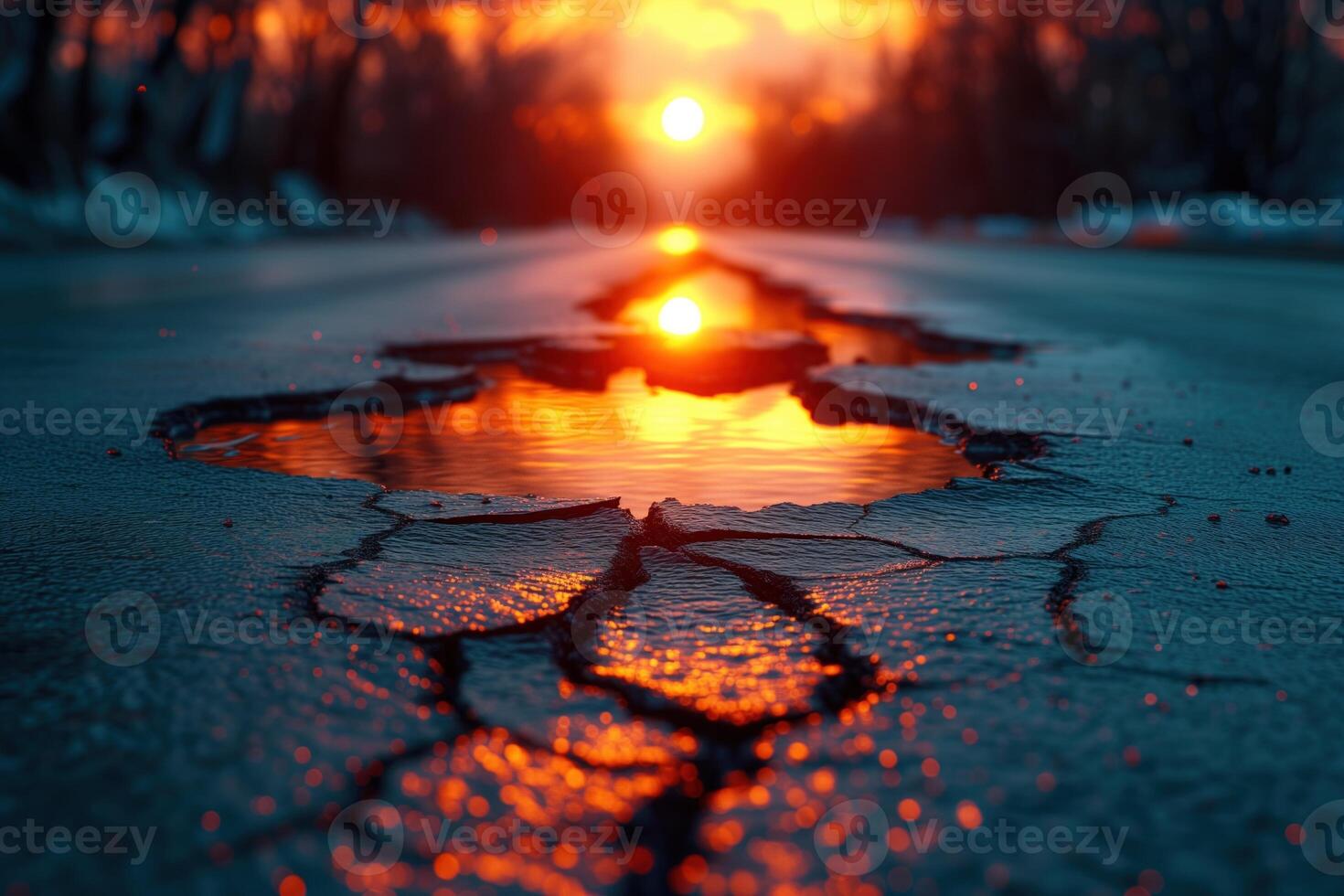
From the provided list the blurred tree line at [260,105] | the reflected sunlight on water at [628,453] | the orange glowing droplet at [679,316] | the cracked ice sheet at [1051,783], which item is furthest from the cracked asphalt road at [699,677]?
the blurred tree line at [260,105]

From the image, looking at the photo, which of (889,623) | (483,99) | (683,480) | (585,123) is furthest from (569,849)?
(585,123)

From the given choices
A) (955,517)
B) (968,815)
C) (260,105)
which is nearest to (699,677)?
(968,815)

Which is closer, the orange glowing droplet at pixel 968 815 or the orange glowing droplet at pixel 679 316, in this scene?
the orange glowing droplet at pixel 968 815

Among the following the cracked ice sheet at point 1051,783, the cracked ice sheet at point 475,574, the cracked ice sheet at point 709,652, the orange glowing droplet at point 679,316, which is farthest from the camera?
the orange glowing droplet at point 679,316

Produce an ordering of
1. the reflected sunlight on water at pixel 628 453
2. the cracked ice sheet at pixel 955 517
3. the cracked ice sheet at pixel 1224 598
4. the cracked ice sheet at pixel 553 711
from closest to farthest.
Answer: the cracked ice sheet at pixel 553 711 → the cracked ice sheet at pixel 1224 598 → the cracked ice sheet at pixel 955 517 → the reflected sunlight on water at pixel 628 453

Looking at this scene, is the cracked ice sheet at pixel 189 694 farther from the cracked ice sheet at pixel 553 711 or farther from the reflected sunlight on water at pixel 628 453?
the reflected sunlight on water at pixel 628 453

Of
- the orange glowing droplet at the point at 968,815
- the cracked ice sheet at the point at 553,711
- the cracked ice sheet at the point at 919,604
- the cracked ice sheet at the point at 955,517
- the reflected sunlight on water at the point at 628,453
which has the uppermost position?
the reflected sunlight on water at the point at 628,453
